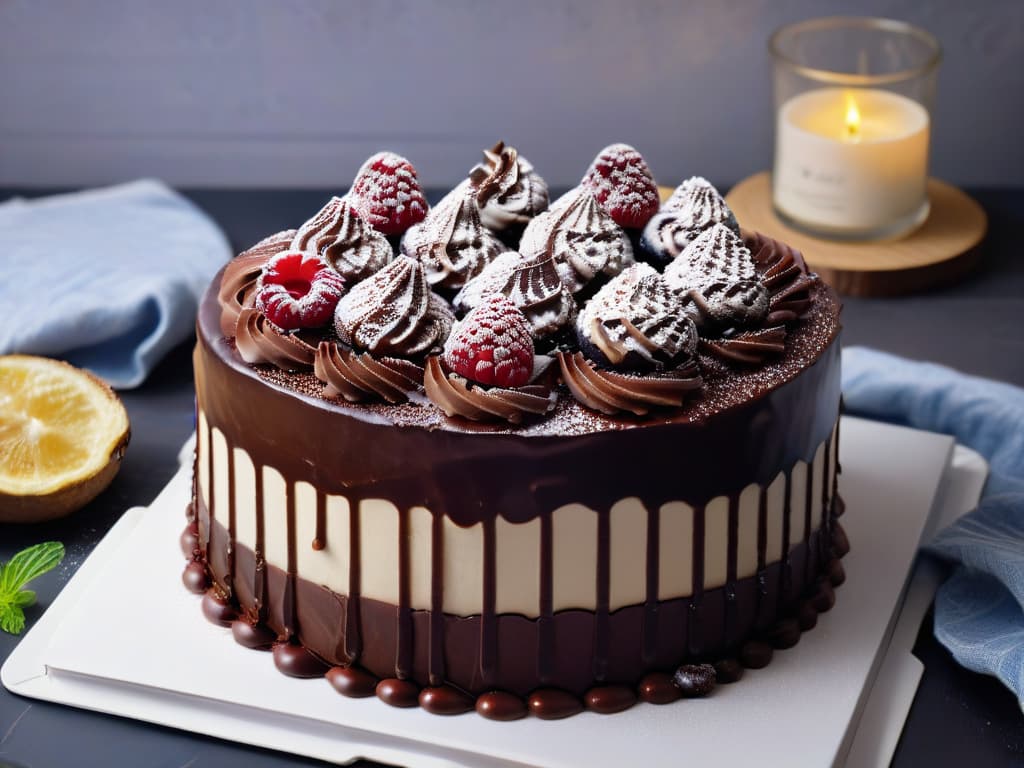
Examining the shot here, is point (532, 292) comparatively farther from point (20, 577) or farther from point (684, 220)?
point (20, 577)

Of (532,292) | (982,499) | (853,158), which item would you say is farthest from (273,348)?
(853,158)

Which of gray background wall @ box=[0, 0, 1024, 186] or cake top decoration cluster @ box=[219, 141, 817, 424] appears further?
gray background wall @ box=[0, 0, 1024, 186]

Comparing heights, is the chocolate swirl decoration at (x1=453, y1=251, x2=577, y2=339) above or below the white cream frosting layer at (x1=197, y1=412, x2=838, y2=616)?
above

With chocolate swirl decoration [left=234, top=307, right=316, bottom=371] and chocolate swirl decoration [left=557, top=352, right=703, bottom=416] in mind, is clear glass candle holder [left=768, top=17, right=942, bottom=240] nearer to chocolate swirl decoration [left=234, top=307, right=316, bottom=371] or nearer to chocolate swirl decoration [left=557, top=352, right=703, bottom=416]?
chocolate swirl decoration [left=557, top=352, right=703, bottom=416]

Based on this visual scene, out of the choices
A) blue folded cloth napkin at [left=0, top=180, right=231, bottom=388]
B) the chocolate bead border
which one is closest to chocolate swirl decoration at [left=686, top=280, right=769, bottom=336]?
the chocolate bead border

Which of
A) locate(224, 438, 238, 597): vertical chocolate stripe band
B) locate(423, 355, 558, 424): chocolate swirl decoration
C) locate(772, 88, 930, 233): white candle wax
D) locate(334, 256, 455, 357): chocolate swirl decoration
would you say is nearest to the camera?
locate(423, 355, 558, 424): chocolate swirl decoration

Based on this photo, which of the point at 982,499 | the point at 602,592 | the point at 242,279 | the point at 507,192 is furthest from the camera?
the point at 982,499

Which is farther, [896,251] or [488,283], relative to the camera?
[896,251]

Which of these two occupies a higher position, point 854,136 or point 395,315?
point 395,315
